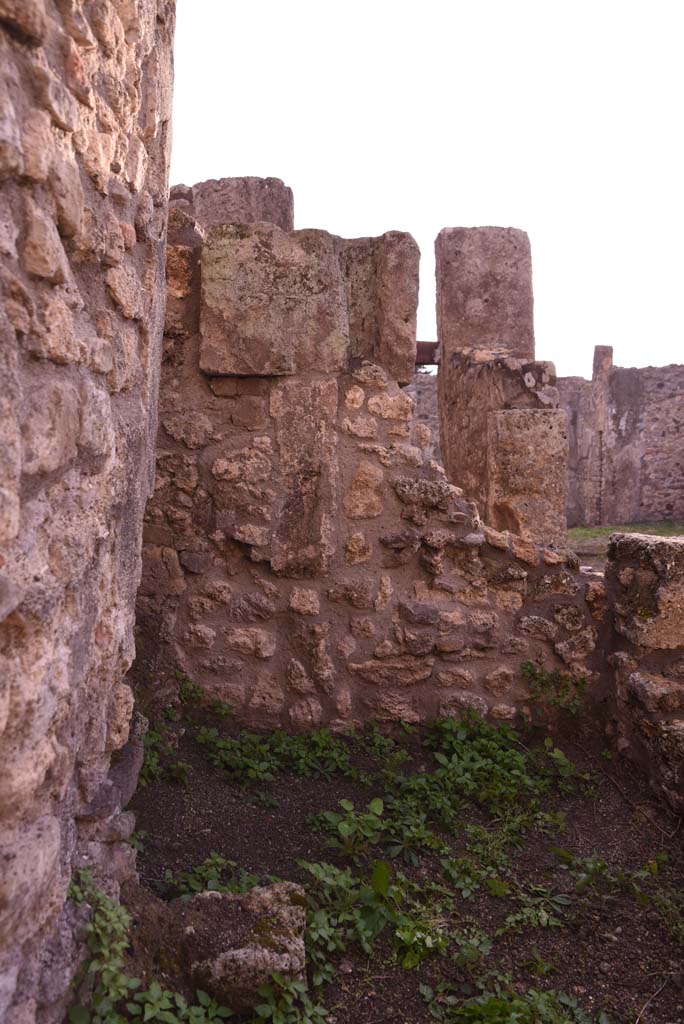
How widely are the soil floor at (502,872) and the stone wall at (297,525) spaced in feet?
0.99

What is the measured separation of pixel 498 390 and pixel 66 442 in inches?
153

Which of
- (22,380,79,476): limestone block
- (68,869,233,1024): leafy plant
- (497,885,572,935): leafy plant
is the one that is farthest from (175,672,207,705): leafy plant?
(22,380,79,476): limestone block

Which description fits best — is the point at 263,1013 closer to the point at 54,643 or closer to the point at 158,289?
the point at 54,643

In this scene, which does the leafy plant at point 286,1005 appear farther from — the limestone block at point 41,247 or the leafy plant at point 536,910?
the limestone block at point 41,247

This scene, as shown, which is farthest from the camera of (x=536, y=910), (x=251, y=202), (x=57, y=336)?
(x=251, y=202)

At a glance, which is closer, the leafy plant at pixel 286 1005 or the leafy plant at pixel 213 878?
the leafy plant at pixel 286 1005

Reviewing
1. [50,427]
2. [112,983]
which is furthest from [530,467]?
[50,427]

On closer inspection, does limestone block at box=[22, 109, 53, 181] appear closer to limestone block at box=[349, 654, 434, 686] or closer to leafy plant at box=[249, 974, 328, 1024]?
leafy plant at box=[249, 974, 328, 1024]

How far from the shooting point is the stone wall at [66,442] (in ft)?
4.51

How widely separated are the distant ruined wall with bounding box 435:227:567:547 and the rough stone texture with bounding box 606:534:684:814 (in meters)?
1.02

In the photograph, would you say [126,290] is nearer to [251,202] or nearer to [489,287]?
[251,202]

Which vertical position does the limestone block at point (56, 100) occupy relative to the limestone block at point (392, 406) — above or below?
above

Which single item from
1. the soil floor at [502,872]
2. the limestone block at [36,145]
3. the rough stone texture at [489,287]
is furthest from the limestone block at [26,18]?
the rough stone texture at [489,287]

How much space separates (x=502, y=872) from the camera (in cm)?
305
